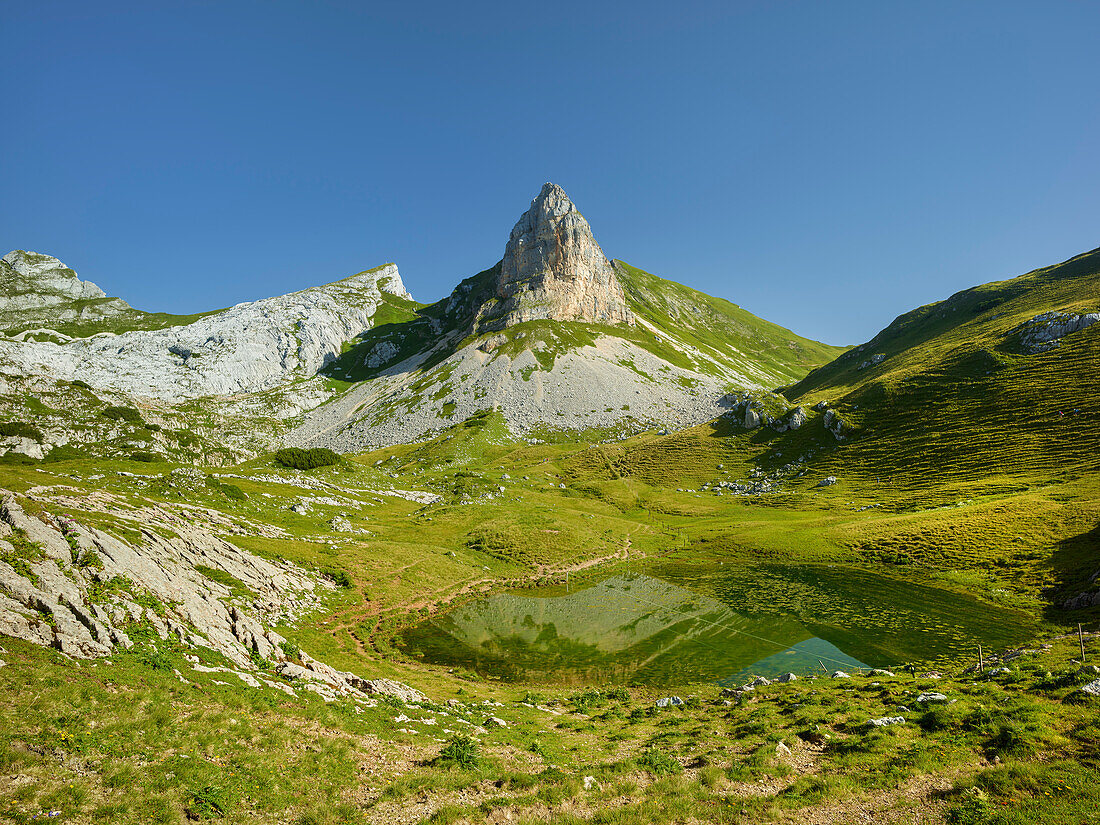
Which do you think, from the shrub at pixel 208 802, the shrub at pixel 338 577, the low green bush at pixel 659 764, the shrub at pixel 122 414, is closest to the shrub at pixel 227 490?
the shrub at pixel 338 577

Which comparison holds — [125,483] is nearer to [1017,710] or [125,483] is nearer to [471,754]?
[471,754]

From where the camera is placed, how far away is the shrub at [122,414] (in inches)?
5423

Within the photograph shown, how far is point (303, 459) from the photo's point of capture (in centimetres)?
8981

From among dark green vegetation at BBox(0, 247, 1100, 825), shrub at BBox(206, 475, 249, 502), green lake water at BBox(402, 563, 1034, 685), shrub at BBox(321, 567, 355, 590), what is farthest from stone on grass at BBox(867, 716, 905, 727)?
shrub at BBox(206, 475, 249, 502)

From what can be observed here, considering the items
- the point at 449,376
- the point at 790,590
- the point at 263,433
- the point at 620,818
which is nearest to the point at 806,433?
the point at 790,590

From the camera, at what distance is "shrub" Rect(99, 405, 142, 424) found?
5423 inches

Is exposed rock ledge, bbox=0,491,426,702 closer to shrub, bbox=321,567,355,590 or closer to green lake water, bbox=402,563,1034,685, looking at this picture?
shrub, bbox=321,567,355,590

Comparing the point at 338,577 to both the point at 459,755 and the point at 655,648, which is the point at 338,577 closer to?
the point at 655,648

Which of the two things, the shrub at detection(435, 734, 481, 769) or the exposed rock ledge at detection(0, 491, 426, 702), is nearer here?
the shrub at detection(435, 734, 481, 769)

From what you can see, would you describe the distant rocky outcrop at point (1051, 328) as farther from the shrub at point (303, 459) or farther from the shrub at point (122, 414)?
the shrub at point (122, 414)

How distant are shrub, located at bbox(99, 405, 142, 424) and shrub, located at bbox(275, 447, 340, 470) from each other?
91.0 m

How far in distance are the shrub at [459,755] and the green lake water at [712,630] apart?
15.0 m

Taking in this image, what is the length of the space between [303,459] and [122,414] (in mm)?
100382

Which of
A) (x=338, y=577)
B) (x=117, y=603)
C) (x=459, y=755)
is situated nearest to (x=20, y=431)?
(x=338, y=577)
